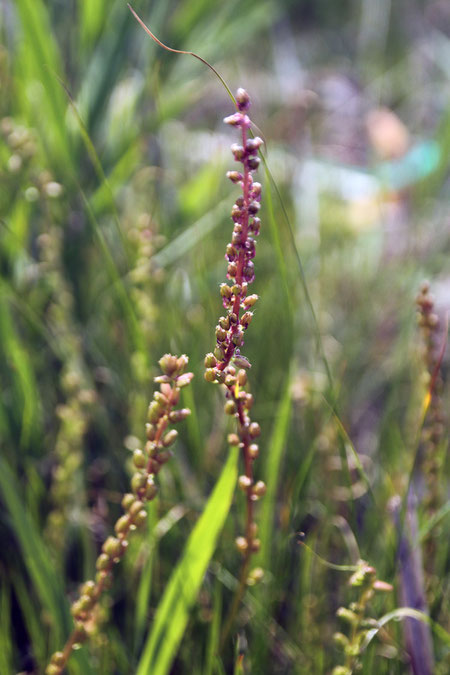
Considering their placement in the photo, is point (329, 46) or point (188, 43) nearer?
point (188, 43)

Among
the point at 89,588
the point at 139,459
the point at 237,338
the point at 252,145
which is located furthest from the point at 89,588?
the point at 252,145

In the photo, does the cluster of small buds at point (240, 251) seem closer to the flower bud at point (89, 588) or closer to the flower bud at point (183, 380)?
the flower bud at point (183, 380)

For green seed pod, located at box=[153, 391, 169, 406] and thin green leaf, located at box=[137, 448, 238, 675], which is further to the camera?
thin green leaf, located at box=[137, 448, 238, 675]

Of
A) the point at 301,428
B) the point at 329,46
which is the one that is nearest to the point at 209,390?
the point at 301,428

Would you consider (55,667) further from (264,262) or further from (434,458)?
(264,262)

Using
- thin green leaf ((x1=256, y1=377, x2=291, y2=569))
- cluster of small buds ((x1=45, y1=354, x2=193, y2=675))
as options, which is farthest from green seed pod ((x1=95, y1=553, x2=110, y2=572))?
thin green leaf ((x1=256, y1=377, x2=291, y2=569))

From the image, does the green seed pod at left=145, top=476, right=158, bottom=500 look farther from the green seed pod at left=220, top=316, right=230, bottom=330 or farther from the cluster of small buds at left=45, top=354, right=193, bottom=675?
the green seed pod at left=220, top=316, right=230, bottom=330
